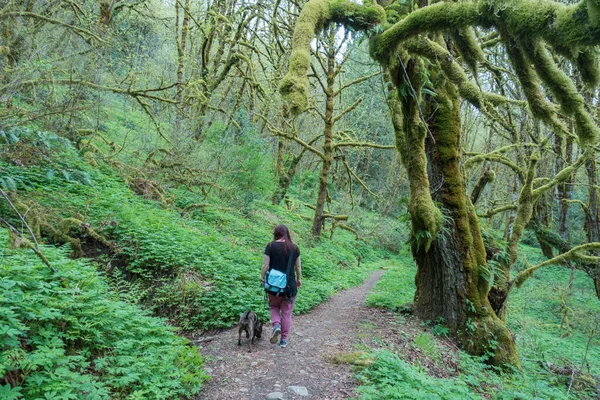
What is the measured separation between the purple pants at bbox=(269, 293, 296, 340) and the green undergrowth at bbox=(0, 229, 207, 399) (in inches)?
58.0

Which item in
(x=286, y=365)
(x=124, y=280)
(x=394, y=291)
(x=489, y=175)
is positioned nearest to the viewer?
(x=286, y=365)

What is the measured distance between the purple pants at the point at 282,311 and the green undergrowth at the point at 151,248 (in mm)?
932

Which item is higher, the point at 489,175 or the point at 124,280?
the point at 489,175

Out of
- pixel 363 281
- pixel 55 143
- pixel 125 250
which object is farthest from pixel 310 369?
pixel 363 281

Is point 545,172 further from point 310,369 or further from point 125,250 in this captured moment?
point 125,250

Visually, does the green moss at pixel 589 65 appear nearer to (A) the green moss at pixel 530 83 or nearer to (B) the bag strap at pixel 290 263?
(A) the green moss at pixel 530 83

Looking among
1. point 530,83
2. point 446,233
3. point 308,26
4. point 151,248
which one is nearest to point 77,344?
point 151,248

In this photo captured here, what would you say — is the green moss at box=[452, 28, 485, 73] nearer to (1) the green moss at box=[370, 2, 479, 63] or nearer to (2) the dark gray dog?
(1) the green moss at box=[370, 2, 479, 63]

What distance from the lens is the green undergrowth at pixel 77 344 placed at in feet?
9.16

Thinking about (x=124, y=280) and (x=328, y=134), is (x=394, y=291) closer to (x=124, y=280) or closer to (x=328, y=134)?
(x=328, y=134)

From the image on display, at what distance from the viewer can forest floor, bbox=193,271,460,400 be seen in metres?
4.05

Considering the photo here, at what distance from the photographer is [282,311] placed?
533 centimetres

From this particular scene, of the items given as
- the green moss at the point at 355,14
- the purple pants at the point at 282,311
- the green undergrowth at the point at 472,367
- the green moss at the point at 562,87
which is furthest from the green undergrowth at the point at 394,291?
the green moss at the point at 355,14

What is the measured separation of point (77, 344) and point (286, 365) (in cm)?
247
